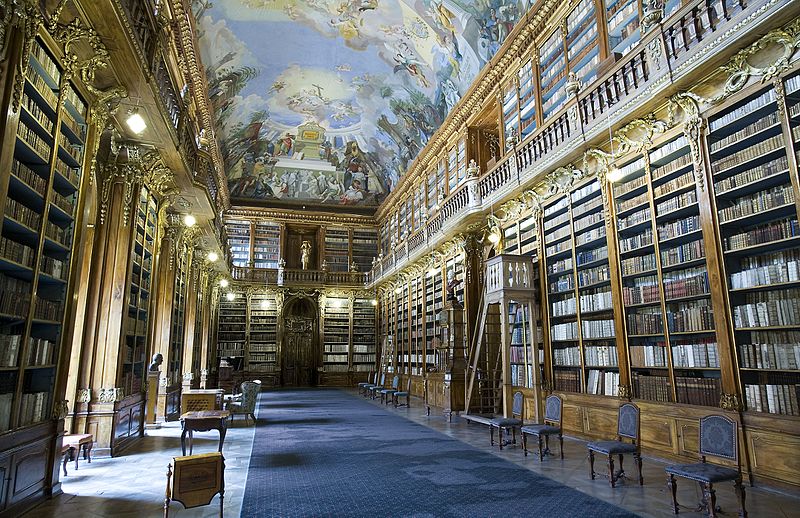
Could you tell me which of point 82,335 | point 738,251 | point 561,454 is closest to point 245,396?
point 82,335

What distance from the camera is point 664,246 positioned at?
5703 millimetres

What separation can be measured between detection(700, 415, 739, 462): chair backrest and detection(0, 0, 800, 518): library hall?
0.02 metres

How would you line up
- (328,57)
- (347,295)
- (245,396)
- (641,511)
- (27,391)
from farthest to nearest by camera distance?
(347,295) → (328,57) → (245,396) → (27,391) → (641,511)

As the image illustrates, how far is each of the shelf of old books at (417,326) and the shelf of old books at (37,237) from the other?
1018 centimetres

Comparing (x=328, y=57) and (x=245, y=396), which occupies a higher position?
(x=328, y=57)

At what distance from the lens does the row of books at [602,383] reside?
6184 mm

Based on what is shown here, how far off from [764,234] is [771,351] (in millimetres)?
1062

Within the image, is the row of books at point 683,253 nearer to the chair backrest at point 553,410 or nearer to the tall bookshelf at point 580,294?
the tall bookshelf at point 580,294

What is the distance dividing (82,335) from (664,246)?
7188 mm

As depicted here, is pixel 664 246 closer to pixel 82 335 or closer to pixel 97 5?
pixel 97 5

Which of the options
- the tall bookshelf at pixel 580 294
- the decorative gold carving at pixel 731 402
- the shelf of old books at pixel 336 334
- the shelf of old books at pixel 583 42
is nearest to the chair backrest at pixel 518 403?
the tall bookshelf at pixel 580 294

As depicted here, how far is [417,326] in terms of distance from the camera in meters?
14.7

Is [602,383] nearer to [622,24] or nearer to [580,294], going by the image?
[580,294]

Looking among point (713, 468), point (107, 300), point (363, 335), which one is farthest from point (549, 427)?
point (363, 335)
